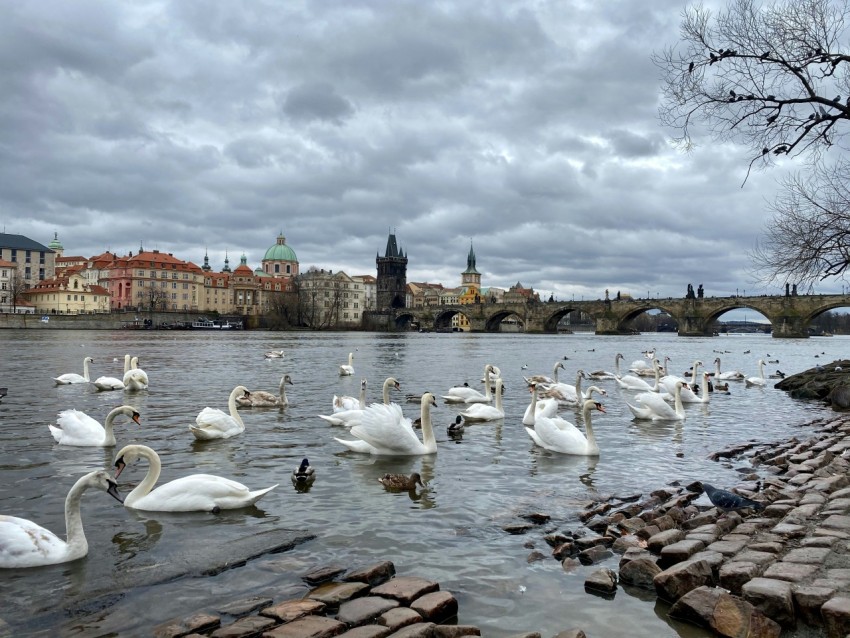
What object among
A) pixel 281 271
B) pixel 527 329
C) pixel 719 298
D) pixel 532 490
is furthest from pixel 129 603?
pixel 281 271

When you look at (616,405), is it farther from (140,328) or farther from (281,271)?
(281,271)

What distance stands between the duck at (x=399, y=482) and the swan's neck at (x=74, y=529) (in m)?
3.35

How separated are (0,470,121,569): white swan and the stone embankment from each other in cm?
364

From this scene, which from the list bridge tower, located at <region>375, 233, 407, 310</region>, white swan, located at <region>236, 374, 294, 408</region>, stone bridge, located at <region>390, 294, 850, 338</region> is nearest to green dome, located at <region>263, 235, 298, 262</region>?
bridge tower, located at <region>375, 233, 407, 310</region>

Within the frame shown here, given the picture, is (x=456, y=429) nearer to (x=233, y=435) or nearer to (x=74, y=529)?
(x=233, y=435)

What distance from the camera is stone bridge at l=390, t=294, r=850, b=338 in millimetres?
87250

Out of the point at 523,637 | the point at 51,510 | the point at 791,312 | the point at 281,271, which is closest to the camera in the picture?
the point at 523,637

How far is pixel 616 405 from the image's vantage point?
1739 cm

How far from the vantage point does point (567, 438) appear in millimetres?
10000

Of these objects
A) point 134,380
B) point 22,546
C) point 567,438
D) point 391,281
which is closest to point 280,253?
point 391,281

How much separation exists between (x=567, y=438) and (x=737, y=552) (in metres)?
5.05

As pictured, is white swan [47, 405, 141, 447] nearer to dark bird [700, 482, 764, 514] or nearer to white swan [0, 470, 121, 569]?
white swan [0, 470, 121, 569]

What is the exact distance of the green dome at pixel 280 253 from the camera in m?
177

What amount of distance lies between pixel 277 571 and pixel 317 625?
1.23m
